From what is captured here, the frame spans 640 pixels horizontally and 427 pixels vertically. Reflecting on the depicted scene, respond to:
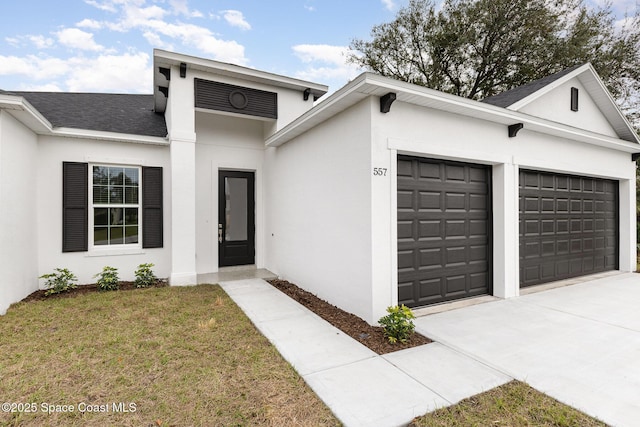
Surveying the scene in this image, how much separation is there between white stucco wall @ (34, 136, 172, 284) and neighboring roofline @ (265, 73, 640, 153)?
300cm

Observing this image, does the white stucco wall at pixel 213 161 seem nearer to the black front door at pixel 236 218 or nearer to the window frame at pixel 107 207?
the black front door at pixel 236 218

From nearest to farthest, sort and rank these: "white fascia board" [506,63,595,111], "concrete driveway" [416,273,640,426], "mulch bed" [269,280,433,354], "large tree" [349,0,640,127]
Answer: "concrete driveway" [416,273,640,426]
"mulch bed" [269,280,433,354]
"white fascia board" [506,63,595,111]
"large tree" [349,0,640,127]

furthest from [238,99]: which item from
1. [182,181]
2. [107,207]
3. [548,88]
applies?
[548,88]

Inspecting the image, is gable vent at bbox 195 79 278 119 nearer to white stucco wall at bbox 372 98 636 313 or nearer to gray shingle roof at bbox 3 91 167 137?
gray shingle roof at bbox 3 91 167 137

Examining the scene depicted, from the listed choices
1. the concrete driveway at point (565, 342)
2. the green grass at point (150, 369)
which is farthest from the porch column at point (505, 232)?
the green grass at point (150, 369)

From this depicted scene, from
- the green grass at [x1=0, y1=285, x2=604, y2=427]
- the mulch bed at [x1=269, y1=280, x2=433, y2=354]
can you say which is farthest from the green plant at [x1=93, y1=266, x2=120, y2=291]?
the mulch bed at [x1=269, y1=280, x2=433, y2=354]

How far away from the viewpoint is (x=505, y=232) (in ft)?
16.5

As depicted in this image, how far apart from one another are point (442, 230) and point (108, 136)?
21.9 ft

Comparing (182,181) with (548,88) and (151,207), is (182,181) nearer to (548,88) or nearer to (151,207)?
(151,207)

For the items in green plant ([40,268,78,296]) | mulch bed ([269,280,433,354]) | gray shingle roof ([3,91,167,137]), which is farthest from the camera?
gray shingle roof ([3,91,167,137])

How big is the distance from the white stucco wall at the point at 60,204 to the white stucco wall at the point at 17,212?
0.46 feet

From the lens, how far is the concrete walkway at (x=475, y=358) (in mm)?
2328

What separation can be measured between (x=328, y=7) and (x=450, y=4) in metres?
6.40

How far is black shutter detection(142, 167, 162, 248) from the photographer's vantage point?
6379 mm
